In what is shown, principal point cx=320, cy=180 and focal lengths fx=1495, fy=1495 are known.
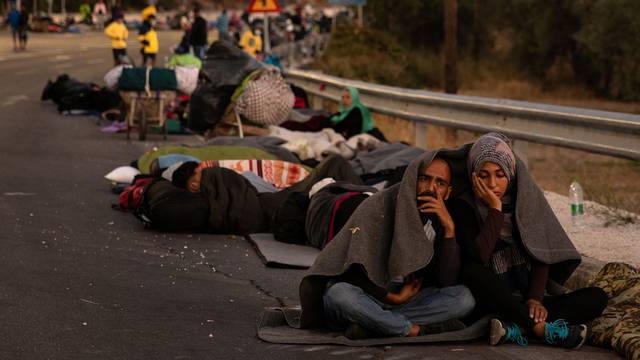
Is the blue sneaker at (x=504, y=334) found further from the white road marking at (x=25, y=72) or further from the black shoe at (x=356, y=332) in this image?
the white road marking at (x=25, y=72)

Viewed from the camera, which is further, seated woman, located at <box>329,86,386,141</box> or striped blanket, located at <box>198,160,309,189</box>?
seated woman, located at <box>329,86,386,141</box>

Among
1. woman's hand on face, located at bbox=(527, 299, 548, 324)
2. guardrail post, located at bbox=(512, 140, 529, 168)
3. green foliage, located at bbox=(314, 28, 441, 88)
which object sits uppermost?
woman's hand on face, located at bbox=(527, 299, 548, 324)

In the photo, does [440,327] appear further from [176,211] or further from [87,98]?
[87,98]

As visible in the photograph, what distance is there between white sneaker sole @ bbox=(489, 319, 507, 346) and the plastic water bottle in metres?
4.55

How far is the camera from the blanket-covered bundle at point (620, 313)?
25.0ft

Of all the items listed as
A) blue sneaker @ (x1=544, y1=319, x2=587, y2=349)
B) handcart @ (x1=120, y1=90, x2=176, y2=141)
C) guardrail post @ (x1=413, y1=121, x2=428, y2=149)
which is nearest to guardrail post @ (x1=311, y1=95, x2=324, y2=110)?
handcart @ (x1=120, y1=90, x2=176, y2=141)

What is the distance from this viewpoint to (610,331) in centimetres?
788

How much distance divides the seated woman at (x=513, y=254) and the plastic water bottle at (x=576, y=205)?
4146 mm

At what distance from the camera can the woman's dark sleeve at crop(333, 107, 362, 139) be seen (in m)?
18.1

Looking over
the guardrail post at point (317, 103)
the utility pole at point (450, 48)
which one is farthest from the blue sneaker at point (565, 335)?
the utility pole at point (450, 48)

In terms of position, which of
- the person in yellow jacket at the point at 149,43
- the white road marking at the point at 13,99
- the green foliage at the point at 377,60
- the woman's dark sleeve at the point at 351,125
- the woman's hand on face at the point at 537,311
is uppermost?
the woman's hand on face at the point at 537,311

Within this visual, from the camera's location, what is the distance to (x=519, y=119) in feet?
48.3

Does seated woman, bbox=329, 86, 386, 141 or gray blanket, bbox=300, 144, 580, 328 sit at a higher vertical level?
gray blanket, bbox=300, 144, 580, 328

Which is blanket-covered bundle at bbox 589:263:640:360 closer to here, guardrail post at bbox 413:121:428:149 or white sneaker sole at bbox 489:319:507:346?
white sneaker sole at bbox 489:319:507:346
